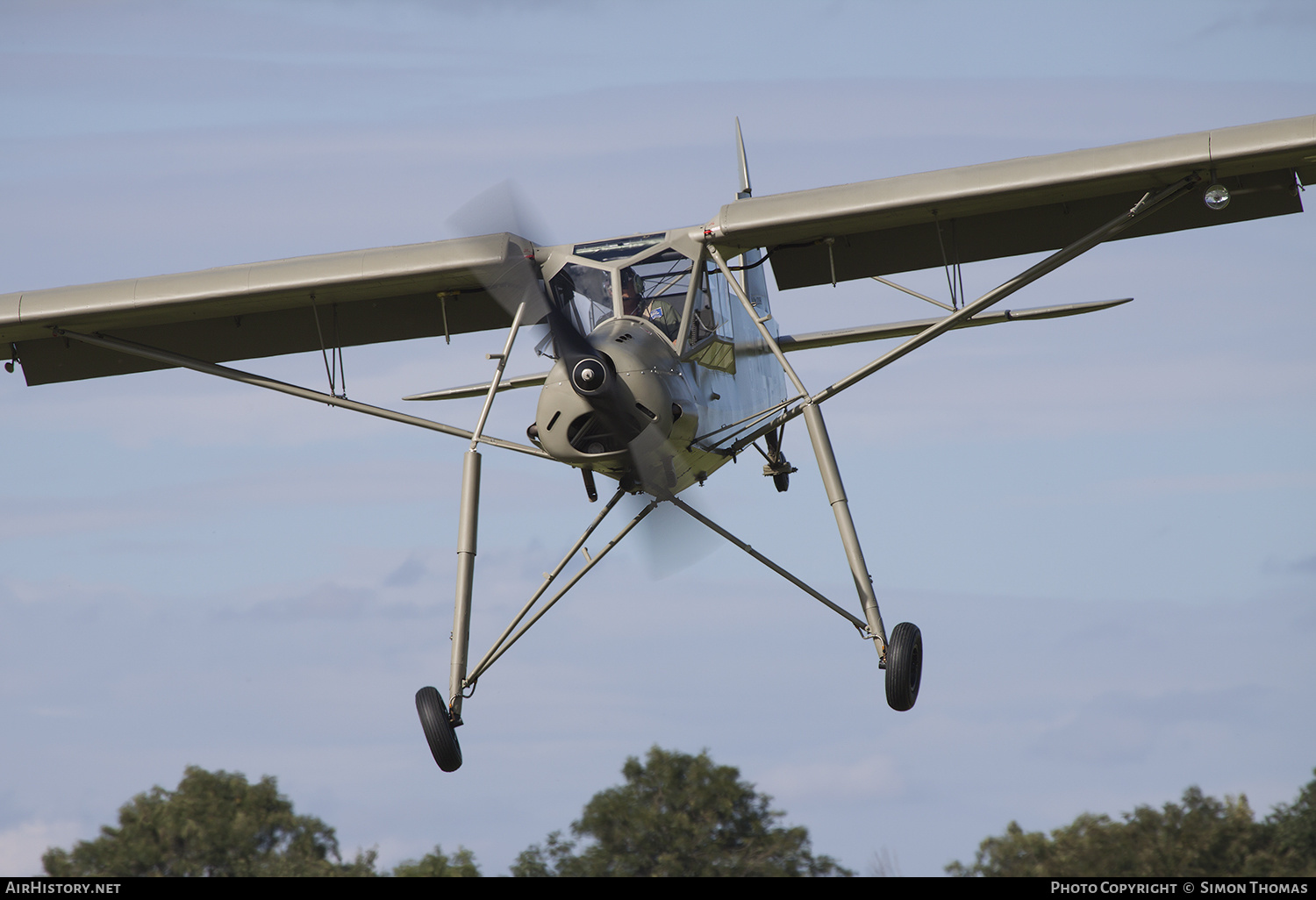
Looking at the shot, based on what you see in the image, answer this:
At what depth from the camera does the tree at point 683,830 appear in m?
25.8

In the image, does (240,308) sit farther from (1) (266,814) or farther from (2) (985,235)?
(1) (266,814)

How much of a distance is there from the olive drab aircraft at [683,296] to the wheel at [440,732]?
17 mm

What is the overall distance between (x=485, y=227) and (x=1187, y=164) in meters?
5.89

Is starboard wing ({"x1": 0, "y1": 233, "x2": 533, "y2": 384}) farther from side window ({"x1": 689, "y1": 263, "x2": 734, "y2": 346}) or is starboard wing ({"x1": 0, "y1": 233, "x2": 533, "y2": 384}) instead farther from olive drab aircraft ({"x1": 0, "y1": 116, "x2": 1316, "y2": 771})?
side window ({"x1": 689, "y1": 263, "x2": 734, "y2": 346})

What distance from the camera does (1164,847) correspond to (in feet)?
88.9

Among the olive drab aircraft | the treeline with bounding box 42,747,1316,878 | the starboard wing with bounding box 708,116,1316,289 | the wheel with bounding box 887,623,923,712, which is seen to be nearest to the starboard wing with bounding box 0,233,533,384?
the olive drab aircraft

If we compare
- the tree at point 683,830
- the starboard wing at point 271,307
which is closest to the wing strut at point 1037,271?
the starboard wing at point 271,307

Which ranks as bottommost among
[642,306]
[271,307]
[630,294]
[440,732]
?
[440,732]

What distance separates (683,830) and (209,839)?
28.4ft

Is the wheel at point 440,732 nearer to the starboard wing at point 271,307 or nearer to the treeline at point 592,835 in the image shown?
the starboard wing at point 271,307

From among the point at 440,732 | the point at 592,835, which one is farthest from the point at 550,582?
the point at 592,835

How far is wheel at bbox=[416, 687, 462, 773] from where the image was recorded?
12180 mm

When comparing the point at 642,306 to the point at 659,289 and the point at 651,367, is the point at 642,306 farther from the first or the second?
the point at 651,367
